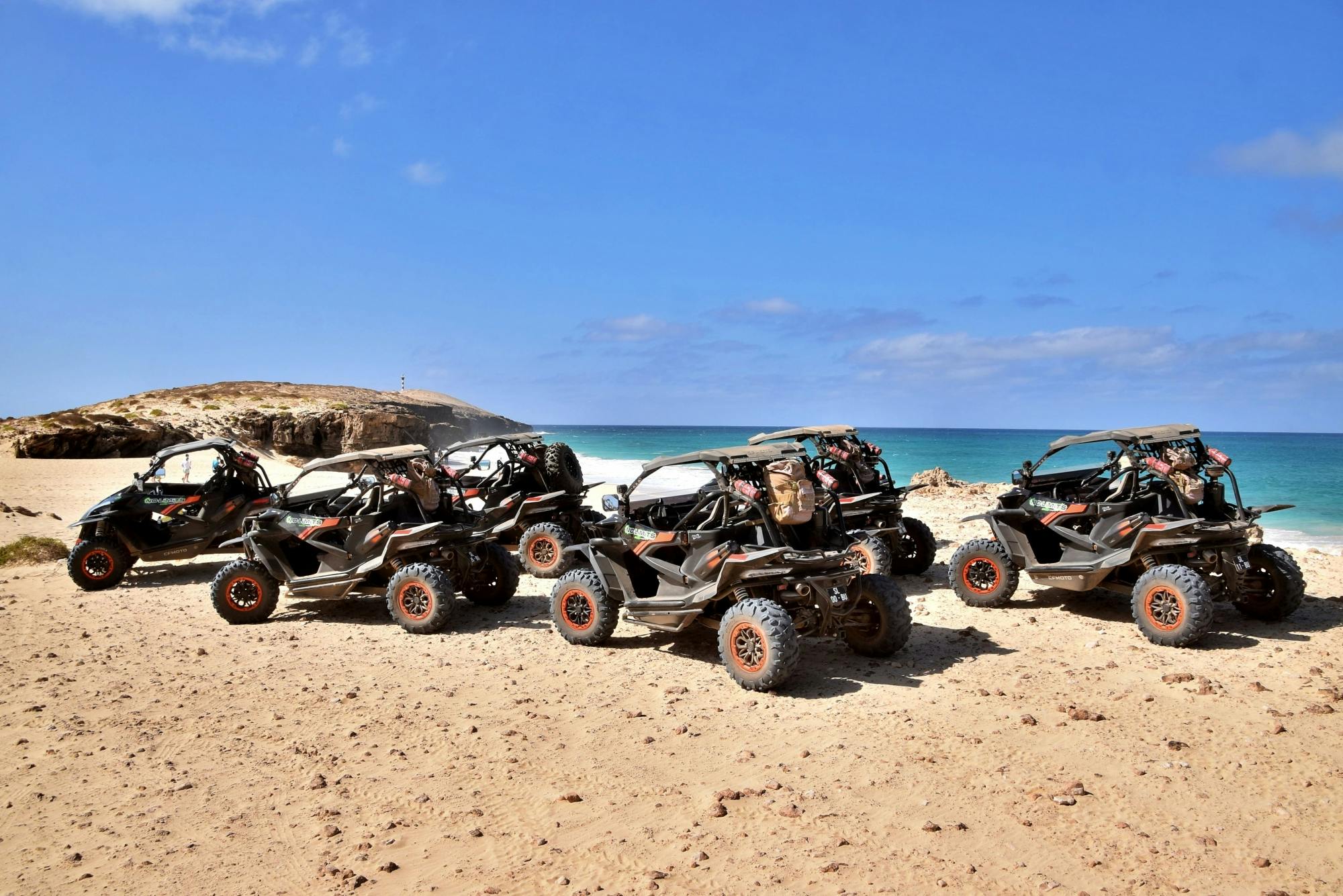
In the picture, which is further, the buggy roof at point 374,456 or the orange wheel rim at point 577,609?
the buggy roof at point 374,456

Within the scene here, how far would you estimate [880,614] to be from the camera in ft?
26.6

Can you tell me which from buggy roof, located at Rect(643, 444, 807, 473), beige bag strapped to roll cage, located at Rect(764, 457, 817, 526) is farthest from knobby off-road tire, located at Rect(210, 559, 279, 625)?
beige bag strapped to roll cage, located at Rect(764, 457, 817, 526)

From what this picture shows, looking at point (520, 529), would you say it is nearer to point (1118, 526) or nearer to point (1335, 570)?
point (1118, 526)

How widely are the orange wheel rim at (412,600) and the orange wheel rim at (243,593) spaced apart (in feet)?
6.09

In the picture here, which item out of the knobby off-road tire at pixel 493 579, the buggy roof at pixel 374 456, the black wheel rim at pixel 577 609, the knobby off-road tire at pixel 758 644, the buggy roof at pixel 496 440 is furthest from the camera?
the buggy roof at pixel 496 440

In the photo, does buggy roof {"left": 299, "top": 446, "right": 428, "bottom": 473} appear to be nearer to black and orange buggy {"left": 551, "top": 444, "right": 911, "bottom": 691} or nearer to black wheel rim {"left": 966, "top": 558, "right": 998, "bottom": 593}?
black and orange buggy {"left": 551, "top": 444, "right": 911, "bottom": 691}

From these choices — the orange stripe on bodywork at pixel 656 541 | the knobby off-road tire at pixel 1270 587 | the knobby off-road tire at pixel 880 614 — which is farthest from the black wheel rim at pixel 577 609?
the knobby off-road tire at pixel 1270 587

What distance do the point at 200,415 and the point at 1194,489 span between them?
3845 cm

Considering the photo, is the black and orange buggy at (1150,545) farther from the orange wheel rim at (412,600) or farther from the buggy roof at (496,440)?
the buggy roof at (496,440)

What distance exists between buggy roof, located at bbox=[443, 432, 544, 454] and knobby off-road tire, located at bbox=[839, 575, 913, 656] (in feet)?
20.8

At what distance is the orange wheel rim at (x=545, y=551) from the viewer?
1261cm

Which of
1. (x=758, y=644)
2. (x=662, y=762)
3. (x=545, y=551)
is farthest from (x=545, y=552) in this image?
(x=662, y=762)

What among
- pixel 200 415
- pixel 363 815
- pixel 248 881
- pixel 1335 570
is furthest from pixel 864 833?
pixel 200 415

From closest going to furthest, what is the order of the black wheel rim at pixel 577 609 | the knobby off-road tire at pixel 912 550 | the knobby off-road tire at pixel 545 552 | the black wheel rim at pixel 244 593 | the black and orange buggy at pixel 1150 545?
1. the black and orange buggy at pixel 1150 545
2. the black wheel rim at pixel 577 609
3. the black wheel rim at pixel 244 593
4. the knobby off-road tire at pixel 912 550
5. the knobby off-road tire at pixel 545 552
